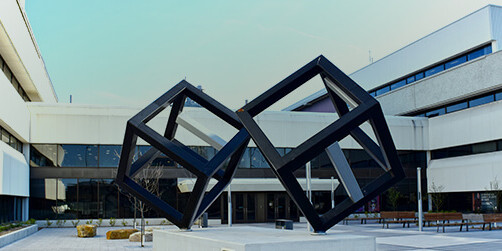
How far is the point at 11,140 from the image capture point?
29.6m

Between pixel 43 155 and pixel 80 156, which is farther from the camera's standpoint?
pixel 80 156

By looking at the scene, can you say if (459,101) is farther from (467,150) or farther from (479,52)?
(479,52)

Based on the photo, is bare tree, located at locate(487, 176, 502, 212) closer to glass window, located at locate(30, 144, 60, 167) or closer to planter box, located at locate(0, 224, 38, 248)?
planter box, located at locate(0, 224, 38, 248)

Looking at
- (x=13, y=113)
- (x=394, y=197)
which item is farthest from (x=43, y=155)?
(x=394, y=197)

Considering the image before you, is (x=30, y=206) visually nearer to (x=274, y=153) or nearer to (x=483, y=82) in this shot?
(x=274, y=153)

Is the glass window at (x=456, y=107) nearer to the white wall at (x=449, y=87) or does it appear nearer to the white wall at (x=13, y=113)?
the white wall at (x=449, y=87)

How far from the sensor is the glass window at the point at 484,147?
116 feet

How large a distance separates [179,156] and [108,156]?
23.5m

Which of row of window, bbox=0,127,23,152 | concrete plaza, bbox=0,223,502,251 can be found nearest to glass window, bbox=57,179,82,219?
row of window, bbox=0,127,23,152

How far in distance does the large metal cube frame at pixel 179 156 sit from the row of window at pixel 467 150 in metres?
26.3

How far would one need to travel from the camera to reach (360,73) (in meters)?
50.4

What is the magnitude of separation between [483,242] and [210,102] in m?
13.0

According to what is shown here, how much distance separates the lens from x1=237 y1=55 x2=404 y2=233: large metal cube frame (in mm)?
10750

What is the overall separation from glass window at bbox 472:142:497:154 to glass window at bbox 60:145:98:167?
25.8 meters
